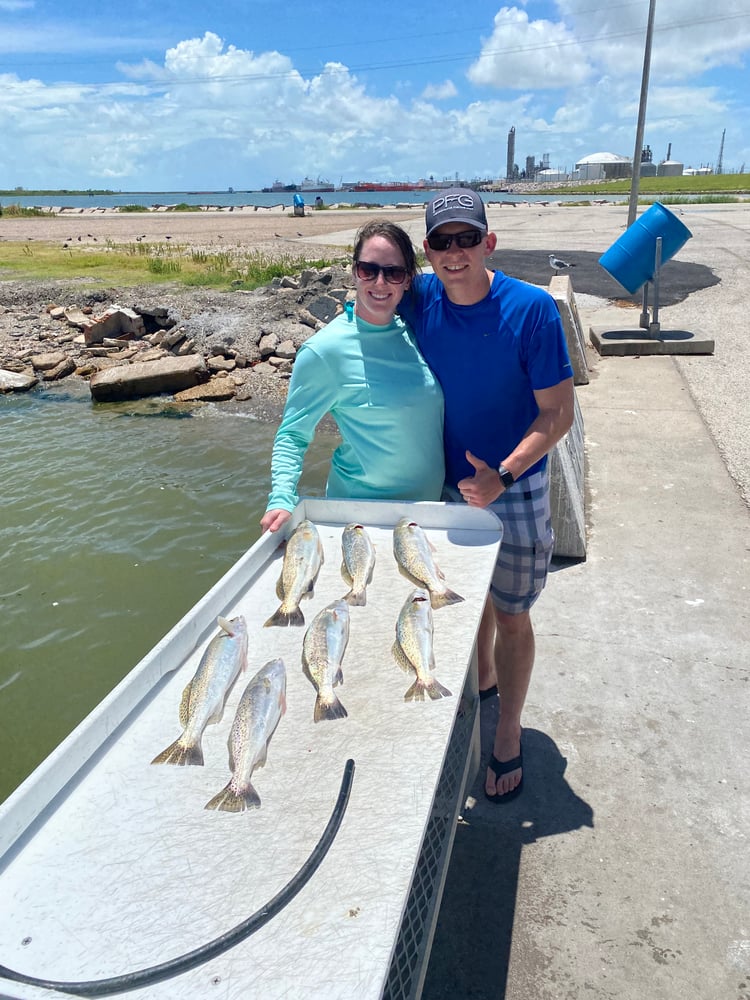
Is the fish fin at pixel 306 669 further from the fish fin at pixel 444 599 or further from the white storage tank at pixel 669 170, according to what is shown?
the white storage tank at pixel 669 170

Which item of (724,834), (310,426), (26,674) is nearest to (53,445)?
(26,674)

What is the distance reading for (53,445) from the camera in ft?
33.9

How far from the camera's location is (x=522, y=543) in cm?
307

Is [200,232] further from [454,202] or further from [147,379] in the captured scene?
[454,202]

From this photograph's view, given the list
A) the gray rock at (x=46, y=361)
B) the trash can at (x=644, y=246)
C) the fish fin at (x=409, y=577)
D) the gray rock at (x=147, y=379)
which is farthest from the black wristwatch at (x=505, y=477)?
the gray rock at (x=46, y=361)

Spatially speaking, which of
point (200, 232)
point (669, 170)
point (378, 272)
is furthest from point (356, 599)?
point (669, 170)

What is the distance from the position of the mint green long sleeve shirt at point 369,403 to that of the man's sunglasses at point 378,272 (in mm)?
188

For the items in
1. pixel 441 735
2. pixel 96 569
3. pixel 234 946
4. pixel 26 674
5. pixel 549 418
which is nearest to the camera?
pixel 234 946

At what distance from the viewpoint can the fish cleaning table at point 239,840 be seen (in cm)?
137

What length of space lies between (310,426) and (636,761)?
2214mm

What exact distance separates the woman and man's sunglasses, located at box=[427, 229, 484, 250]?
181 mm

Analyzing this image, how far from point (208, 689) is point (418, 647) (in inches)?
25.0

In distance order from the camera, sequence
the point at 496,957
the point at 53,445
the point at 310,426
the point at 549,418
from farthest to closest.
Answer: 1. the point at 53,445
2. the point at 310,426
3. the point at 549,418
4. the point at 496,957

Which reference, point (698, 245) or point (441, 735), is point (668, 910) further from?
point (698, 245)
